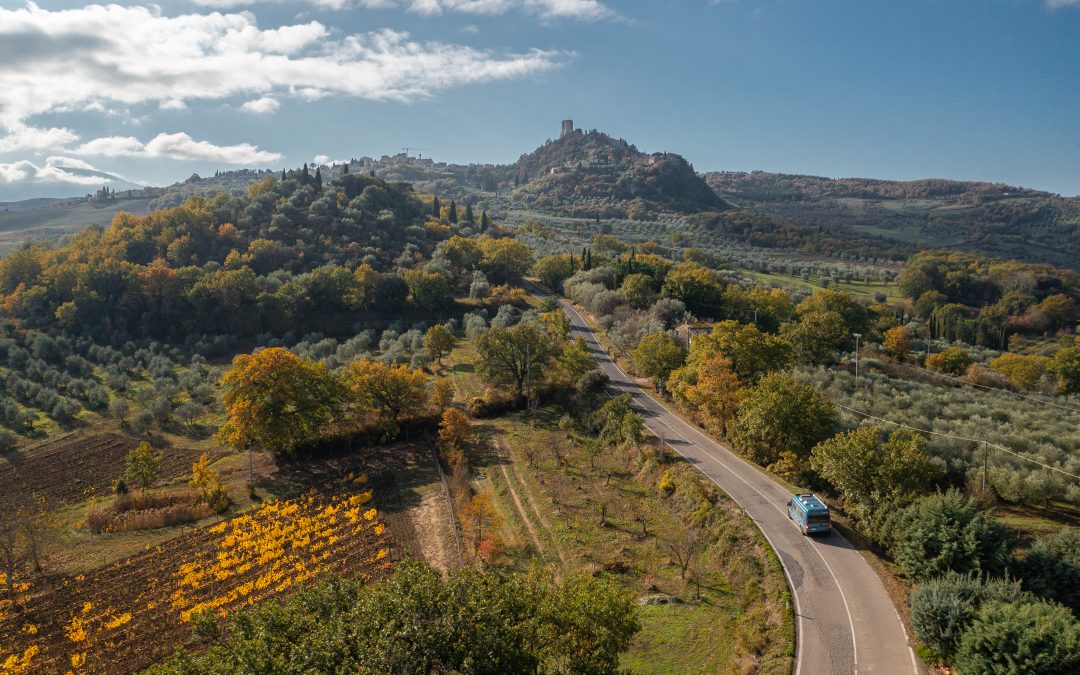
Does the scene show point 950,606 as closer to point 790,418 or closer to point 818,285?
point 790,418

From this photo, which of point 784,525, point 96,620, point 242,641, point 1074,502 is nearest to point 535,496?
point 784,525

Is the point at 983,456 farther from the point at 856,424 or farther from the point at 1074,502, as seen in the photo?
the point at 856,424

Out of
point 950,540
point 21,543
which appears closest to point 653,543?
point 950,540

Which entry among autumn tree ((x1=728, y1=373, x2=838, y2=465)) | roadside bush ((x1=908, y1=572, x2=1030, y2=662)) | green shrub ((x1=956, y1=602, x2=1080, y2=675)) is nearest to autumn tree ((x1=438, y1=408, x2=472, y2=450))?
autumn tree ((x1=728, y1=373, x2=838, y2=465))

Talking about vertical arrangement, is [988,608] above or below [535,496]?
Result: above

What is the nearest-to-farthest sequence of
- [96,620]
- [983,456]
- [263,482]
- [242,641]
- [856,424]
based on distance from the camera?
[242,641], [96,620], [983,456], [856,424], [263,482]

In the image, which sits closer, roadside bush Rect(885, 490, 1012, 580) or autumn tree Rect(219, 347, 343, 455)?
roadside bush Rect(885, 490, 1012, 580)

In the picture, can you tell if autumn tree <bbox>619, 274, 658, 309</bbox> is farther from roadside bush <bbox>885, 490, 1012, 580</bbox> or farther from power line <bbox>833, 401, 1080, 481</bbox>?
roadside bush <bbox>885, 490, 1012, 580</bbox>
